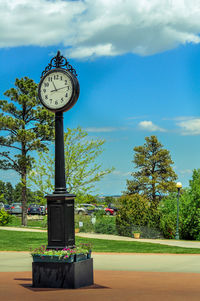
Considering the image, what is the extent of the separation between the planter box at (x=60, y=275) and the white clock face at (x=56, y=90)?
3.40m

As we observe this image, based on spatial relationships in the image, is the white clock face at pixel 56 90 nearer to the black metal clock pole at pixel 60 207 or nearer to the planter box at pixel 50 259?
the black metal clock pole at pixel 60 207

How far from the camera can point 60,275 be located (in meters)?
9.27

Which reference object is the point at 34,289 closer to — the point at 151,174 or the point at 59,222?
the point at 59,222

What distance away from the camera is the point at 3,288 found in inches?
365

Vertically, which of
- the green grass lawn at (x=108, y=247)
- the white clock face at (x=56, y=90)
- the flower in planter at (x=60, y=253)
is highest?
the white clock face at (x=56, y=90)

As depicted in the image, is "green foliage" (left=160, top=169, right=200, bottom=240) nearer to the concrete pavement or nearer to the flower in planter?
the concrete pavement

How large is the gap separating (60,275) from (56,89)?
159 inches

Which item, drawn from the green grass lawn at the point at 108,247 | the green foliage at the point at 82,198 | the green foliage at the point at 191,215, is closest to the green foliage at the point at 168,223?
the green foliage at the point at 191,215

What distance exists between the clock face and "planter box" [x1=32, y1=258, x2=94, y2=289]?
337 cm

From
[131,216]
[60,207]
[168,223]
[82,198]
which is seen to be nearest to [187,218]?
[168,223]

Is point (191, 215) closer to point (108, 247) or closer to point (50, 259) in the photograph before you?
point (108, 247)

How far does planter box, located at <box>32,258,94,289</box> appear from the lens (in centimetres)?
920

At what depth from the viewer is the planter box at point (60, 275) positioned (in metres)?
9.20

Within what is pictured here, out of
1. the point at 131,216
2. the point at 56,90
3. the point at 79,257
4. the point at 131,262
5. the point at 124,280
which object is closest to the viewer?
the point at 79,257
